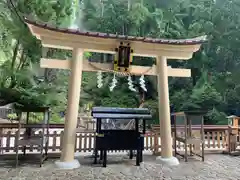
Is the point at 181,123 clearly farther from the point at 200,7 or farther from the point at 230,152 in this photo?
the point at 200,7

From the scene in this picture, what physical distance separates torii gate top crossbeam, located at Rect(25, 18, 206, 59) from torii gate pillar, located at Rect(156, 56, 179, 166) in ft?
1.17

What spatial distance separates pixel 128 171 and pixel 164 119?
1.68 metres

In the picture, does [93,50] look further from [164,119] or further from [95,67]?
[164,119]

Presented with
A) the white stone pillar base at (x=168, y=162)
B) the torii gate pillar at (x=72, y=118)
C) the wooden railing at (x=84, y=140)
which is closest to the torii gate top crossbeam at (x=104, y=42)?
the torii gate pillar at (x=72, y=118)

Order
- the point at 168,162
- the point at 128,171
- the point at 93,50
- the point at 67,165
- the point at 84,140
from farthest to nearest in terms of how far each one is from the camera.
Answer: the point at 84,140
the point at 93,50
the point at 168,162
the point at 67,165
the point at 128,171

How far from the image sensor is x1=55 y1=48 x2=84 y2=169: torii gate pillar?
15.1 feet

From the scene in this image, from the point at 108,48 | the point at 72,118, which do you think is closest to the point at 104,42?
the point at 108,48

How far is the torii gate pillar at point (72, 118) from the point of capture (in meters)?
4.59

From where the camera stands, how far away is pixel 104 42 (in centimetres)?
522

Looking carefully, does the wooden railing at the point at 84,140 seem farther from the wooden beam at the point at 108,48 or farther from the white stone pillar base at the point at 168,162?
the wooden beam at the point at 108,48

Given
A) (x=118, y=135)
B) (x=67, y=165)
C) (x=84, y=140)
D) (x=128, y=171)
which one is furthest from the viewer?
(x=84, y=140)

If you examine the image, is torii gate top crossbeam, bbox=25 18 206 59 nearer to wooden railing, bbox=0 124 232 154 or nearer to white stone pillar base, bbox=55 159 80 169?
wooden railing, bbox=0 124 232 154

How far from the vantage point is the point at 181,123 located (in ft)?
21.1

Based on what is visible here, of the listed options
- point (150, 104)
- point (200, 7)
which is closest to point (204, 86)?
point (150, 104)
